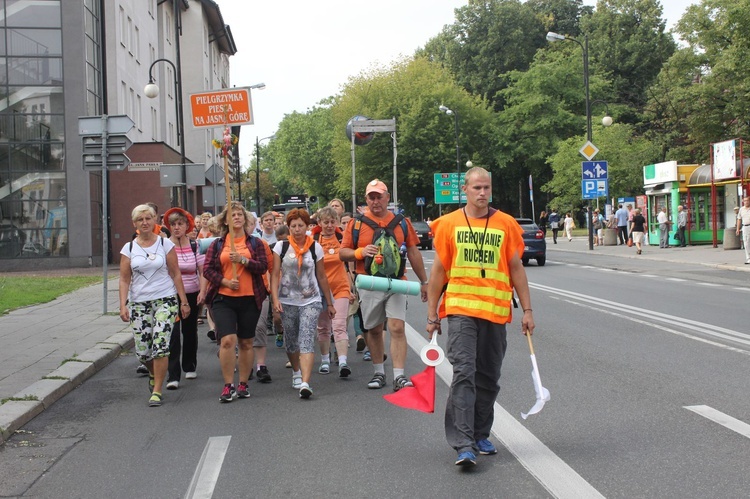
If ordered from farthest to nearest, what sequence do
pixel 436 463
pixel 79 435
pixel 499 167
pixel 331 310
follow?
pixel 499 167, pixel 331 310, pixel 79 435, pixel 436 463

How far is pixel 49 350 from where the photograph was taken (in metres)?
10.9

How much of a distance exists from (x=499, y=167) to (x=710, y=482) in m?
64.1

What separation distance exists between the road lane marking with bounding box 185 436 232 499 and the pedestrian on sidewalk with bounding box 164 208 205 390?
2.73m

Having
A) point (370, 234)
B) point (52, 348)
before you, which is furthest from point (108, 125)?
point (370, 234)

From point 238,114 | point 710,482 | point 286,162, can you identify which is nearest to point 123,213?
point 238,114

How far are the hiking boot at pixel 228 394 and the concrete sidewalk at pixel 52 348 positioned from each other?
1.51 m

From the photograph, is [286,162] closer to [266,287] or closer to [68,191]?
[68,191]

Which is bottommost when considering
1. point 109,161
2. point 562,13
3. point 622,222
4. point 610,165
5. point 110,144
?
point 622,222

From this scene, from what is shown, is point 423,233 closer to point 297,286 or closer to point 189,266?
point 189,266

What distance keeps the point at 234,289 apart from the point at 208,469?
103 inches

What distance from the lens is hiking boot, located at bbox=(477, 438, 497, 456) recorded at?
18.3ft

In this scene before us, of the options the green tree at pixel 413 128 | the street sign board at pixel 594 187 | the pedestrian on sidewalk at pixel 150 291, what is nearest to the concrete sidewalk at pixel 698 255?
the street sign board at pixel 594 187

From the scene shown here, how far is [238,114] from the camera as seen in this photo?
10.3 metres

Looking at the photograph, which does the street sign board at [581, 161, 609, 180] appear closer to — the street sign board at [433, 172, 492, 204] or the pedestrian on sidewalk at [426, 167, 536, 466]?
the street sign board at [433, 172, 492, 204]
